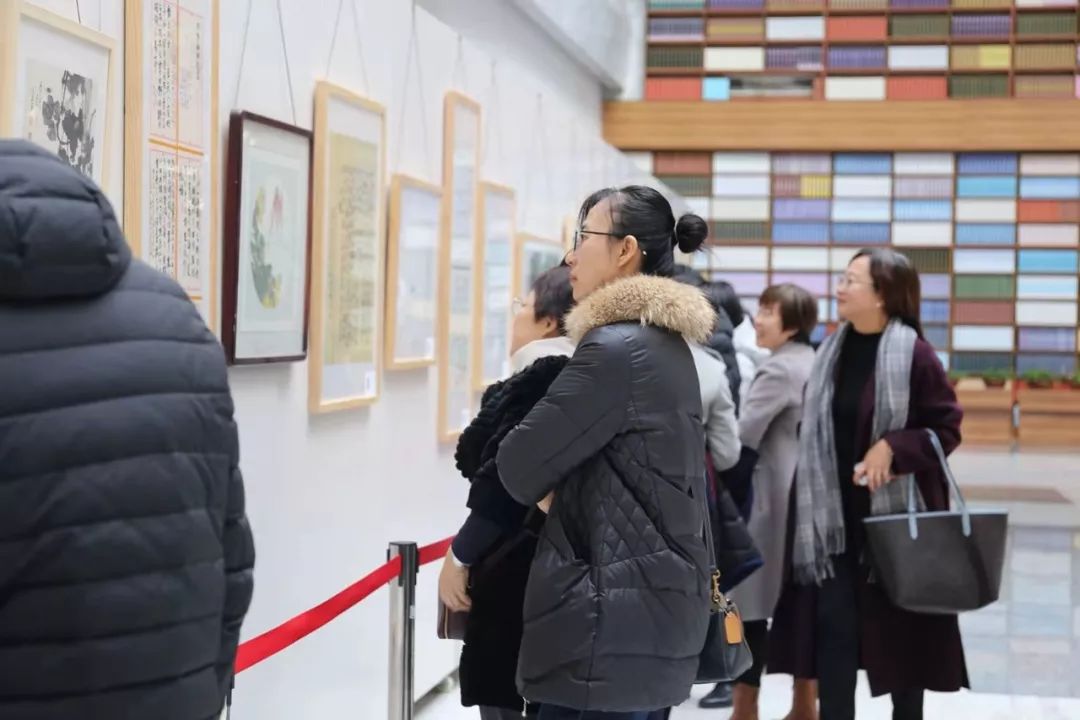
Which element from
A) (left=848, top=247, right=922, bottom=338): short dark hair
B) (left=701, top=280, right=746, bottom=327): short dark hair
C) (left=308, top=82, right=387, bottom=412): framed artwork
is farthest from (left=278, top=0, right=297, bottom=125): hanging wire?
(left=701, top=280, right=746, bottom=327): short dark hair

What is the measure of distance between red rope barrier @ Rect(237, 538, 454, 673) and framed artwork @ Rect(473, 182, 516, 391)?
2282 mm

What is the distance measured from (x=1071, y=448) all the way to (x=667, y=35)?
6513 millimetres

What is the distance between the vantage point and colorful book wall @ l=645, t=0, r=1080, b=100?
15.6 m

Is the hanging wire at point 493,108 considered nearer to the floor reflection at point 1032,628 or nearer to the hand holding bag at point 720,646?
the floor reflection at point 1032,628

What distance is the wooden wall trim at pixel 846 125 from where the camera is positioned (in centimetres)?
1508

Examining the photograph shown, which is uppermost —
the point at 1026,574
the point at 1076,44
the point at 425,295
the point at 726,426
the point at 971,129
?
the point at 1076,44

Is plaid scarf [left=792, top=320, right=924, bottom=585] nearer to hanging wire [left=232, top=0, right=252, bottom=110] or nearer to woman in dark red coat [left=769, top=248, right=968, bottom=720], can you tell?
woman in dark red coat [left=769, top=248, right=968, bottom=720]

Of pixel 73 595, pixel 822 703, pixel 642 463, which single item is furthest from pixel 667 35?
pixel 73 595

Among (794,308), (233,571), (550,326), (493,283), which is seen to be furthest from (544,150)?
(233,571)

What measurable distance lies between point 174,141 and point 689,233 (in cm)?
113

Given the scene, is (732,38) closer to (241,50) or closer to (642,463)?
(241,50)

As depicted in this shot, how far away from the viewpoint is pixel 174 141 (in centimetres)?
298

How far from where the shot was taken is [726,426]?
430 cm

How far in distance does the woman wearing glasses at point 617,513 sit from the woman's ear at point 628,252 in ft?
0.50
